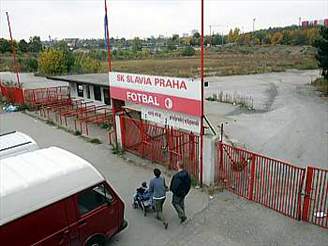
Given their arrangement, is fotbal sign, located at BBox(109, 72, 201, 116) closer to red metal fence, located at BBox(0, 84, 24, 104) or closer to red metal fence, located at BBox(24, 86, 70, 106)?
red metal fence, located at BBox(24, 86, 70, 106)

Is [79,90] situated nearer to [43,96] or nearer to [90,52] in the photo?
[43,96]

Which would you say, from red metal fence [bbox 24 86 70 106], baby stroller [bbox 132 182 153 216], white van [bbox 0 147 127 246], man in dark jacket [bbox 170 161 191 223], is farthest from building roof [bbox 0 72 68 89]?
white van [bbox 0 147 127 246]

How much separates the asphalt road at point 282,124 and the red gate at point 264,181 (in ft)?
10.7

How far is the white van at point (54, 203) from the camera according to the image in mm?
4805

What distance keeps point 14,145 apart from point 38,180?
3.98 m

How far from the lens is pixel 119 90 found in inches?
455

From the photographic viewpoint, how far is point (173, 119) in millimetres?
9820

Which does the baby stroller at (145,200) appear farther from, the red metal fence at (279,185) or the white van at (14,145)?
the white van at (14,145)

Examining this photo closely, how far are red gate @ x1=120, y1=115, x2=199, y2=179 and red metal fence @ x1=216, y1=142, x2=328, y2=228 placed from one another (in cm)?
85

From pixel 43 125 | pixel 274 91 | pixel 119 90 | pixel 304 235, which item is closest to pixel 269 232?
pixel 304 235

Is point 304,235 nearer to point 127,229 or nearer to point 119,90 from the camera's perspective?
point 127,229

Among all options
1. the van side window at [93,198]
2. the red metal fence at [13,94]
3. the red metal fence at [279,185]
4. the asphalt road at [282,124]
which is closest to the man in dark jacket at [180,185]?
the van side window at [93,198]

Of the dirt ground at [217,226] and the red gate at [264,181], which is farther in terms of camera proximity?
the red gate at [264,181]

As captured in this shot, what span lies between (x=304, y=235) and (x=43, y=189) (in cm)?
557
